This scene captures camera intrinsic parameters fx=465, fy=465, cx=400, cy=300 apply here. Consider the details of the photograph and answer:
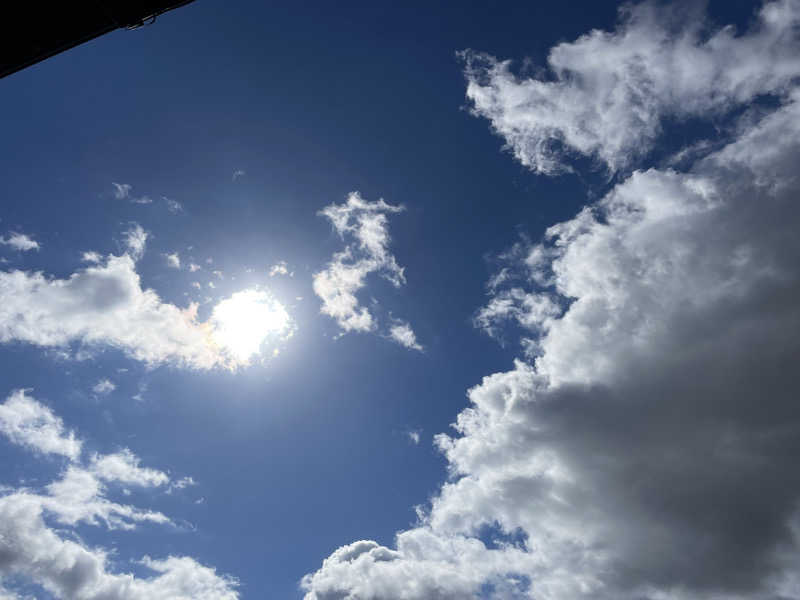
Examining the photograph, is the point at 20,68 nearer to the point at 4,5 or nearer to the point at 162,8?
the point at 4,5

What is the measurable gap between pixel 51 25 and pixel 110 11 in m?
1.45

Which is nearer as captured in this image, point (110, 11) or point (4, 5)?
point (4, 5)

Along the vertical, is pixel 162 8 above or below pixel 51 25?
above

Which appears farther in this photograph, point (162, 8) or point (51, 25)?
point (162, 8)

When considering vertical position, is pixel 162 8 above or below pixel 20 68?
above

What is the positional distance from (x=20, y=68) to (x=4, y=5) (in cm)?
172

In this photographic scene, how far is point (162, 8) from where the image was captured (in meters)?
12.3

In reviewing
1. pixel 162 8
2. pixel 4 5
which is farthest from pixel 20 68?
pixel 162 8

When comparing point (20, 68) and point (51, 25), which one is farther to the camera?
point (20, 68)

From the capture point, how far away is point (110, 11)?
11.8m

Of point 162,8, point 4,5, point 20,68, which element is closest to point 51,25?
point 4,5

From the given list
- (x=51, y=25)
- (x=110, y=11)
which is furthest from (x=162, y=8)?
(x=51, y=25)

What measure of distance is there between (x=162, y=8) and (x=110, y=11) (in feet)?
4.10

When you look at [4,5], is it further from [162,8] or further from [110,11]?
[162,8]
